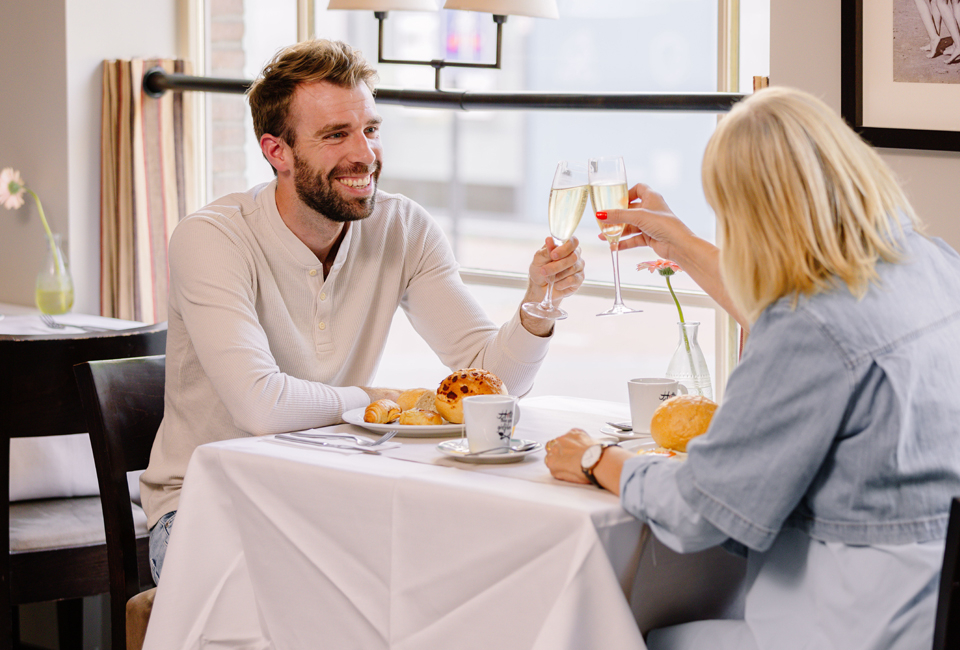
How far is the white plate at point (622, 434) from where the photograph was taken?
148 centimetres

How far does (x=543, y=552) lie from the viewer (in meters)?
1.15

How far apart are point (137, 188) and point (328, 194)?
1688 mm

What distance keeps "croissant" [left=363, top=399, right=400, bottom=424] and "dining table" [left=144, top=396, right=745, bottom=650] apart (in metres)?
0.04

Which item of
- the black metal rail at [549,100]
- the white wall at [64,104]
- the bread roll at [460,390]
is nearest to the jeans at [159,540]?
the bread roll at [460,390]

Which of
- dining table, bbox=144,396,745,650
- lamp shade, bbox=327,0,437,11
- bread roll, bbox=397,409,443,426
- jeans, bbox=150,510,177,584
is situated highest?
lamp shade, bbox=327,0,437,11

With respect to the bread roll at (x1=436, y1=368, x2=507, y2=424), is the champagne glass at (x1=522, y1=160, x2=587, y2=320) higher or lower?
higher

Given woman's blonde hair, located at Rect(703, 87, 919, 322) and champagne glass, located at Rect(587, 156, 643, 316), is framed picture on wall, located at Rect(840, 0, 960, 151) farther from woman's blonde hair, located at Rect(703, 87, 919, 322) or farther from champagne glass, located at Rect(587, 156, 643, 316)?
woman's blonde hair, located at Rect(703, 87, 919, 322)

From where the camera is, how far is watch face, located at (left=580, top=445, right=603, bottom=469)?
1.23 metres

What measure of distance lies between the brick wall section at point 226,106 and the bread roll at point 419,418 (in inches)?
90.3

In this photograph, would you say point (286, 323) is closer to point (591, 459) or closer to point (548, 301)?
point (548, 301)

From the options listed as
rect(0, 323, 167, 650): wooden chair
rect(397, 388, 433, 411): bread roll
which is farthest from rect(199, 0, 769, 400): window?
rect(0, 323, 167, 650): wooden chair

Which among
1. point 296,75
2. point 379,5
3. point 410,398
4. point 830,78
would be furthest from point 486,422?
point 379,5

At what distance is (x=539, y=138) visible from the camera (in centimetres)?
300

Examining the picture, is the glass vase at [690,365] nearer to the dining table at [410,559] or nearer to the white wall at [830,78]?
the dining table at [410,559]
